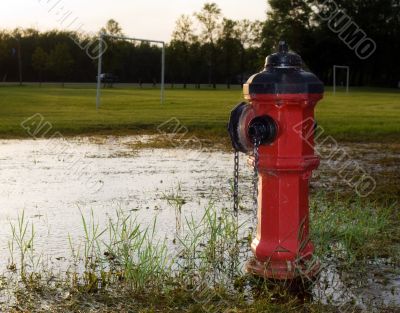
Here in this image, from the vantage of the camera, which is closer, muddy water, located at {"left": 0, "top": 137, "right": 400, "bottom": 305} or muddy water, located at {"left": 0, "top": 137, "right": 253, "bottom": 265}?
muddy water, located at {"left": 0, "top": 137, "right": 400, "bottom": 305}

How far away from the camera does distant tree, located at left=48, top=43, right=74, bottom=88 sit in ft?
316

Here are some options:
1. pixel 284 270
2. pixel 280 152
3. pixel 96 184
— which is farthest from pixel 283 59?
pixel 96 184

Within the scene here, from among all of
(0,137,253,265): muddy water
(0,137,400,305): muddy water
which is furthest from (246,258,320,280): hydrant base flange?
(0,137,253,265): muddy water

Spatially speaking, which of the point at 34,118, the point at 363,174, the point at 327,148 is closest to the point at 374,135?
the point at 327,148

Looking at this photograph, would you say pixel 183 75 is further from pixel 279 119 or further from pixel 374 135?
pixel 279 119

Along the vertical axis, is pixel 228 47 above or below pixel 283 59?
above

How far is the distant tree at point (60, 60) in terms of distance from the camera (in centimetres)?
9644

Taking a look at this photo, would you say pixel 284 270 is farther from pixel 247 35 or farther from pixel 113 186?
pixel 247 35

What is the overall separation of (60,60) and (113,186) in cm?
9016

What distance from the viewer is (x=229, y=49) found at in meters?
104

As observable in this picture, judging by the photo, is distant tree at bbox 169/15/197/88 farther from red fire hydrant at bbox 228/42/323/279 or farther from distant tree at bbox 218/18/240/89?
red fire hydrant at bbox 228/42/323/279

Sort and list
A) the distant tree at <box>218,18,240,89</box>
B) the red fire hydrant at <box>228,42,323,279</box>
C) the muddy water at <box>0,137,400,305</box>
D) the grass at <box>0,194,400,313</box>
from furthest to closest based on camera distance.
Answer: the distant tree at <box>218,18,240,89</box> → the muddy water at <box>0,137,400,305</box> → the red fire hydrant at <box>228,42,323,279</box> → the grass at <box>0,194,400,313</box>

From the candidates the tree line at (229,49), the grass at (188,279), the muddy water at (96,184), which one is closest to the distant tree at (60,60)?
the tree line at (229,49)

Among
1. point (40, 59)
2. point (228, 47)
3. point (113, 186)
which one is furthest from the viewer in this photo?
point (228, 47)
